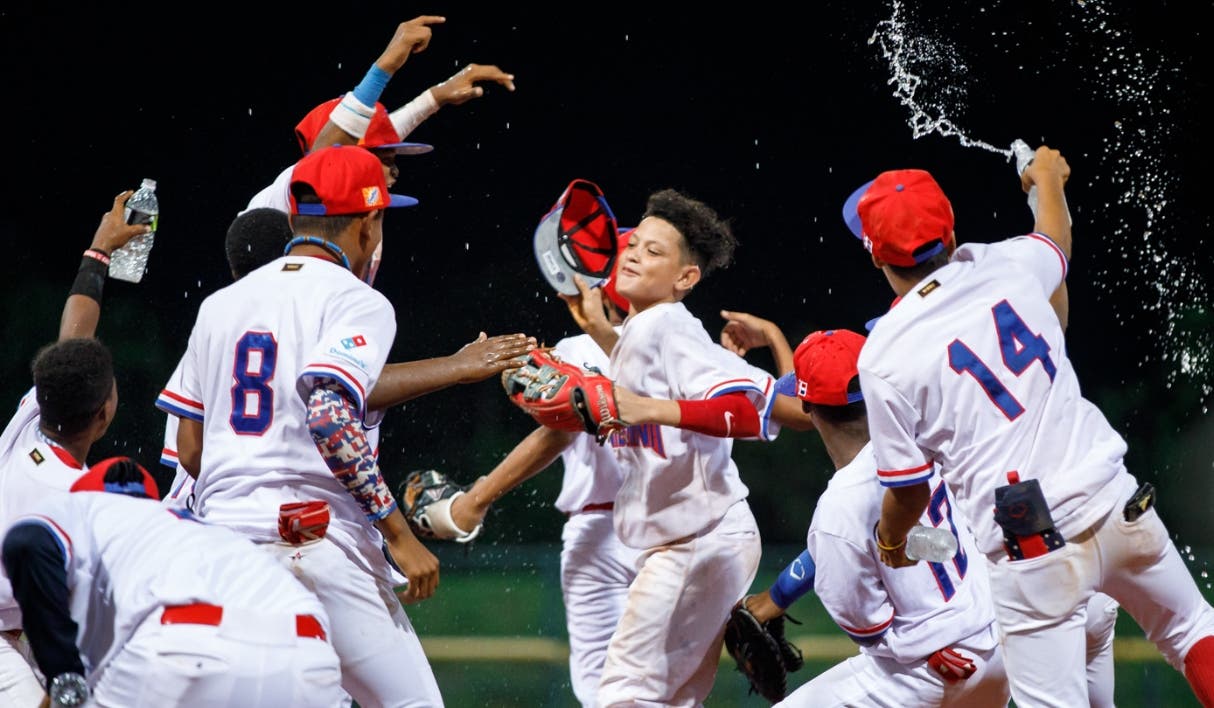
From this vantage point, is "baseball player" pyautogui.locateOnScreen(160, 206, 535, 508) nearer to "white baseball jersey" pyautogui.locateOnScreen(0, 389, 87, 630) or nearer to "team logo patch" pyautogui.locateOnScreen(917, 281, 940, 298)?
"white baseball jersey" pyautogui.locateOnScreen(0, 389, 87, 630)

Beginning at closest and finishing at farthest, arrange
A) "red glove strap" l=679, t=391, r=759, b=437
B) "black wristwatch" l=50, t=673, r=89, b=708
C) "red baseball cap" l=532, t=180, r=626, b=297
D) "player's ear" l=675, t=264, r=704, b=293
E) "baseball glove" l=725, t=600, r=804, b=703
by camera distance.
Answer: "black wristwatch" l=50, t=673, r=89, b=708 → "red glove strap" l=679, t=391, r=759, b=437 → "baseball glove" l=725, t=600, r=804, b=703 → "player's ear" l=675, t=264, r=704, b=293 → "red baseball cap" l=532, t=180, r=626, b=297

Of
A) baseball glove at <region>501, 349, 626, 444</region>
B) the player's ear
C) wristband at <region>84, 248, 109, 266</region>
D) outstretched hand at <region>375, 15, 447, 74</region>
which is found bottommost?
baseball glove at <region>501, 349, 626, 444</region>

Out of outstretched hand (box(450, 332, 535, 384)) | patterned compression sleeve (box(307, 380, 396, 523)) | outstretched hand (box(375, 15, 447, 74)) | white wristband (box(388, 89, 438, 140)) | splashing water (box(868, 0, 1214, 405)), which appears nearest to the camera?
patterned compression sleeve (box(307, 380, 396, 523))

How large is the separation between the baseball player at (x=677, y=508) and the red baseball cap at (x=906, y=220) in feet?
2.34

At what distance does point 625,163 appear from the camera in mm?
9844

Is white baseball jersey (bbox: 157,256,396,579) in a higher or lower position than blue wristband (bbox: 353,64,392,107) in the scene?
lower

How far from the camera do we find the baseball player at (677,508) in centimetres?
412

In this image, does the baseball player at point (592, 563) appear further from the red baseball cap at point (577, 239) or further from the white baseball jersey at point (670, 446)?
the white baseball jersey at point (670, 446)

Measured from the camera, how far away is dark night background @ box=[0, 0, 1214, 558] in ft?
30.9

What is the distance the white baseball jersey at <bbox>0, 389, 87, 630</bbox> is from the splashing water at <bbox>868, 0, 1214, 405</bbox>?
7162mm

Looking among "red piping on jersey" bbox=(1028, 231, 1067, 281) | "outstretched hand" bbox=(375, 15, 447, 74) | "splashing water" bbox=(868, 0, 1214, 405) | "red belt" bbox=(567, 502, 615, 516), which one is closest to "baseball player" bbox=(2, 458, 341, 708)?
"red piping on jersey" bbox=(1028, 231, 1067, 281)

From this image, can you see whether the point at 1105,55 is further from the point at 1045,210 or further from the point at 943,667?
the point at 943,667

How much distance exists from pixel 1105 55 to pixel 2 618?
341 inches

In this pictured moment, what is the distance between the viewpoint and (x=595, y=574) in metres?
5.08
